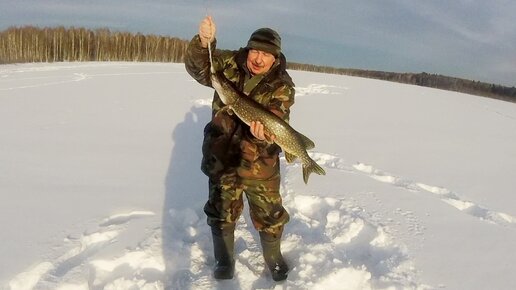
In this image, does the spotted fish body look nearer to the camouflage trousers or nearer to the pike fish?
the pike fish

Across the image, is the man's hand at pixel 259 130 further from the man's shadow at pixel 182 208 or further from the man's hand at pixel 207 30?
the man's shadow at pixel 182 208

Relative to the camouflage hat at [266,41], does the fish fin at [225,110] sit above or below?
below

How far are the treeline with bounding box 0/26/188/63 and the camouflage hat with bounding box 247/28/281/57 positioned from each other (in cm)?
1939

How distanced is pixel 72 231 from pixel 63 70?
11380 millimetres

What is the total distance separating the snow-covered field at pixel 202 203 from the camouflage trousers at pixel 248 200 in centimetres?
41

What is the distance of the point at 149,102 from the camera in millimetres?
8875

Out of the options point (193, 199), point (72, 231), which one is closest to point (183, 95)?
point (193, 199)

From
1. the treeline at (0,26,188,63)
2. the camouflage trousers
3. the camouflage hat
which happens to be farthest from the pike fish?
the treeline at (0,26,188,63)

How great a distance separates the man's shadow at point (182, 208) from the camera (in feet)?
9.77

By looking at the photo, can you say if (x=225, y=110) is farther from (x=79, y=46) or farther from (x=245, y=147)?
(x=79, y=46)

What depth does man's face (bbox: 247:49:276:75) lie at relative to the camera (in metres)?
2.54

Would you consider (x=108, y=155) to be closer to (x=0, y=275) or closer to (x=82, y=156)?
(x=82, y=156)

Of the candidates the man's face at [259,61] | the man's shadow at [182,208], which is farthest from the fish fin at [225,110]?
the man's shadow at [182,208]

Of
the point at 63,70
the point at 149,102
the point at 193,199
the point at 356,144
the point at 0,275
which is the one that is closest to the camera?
the point at 0,275
